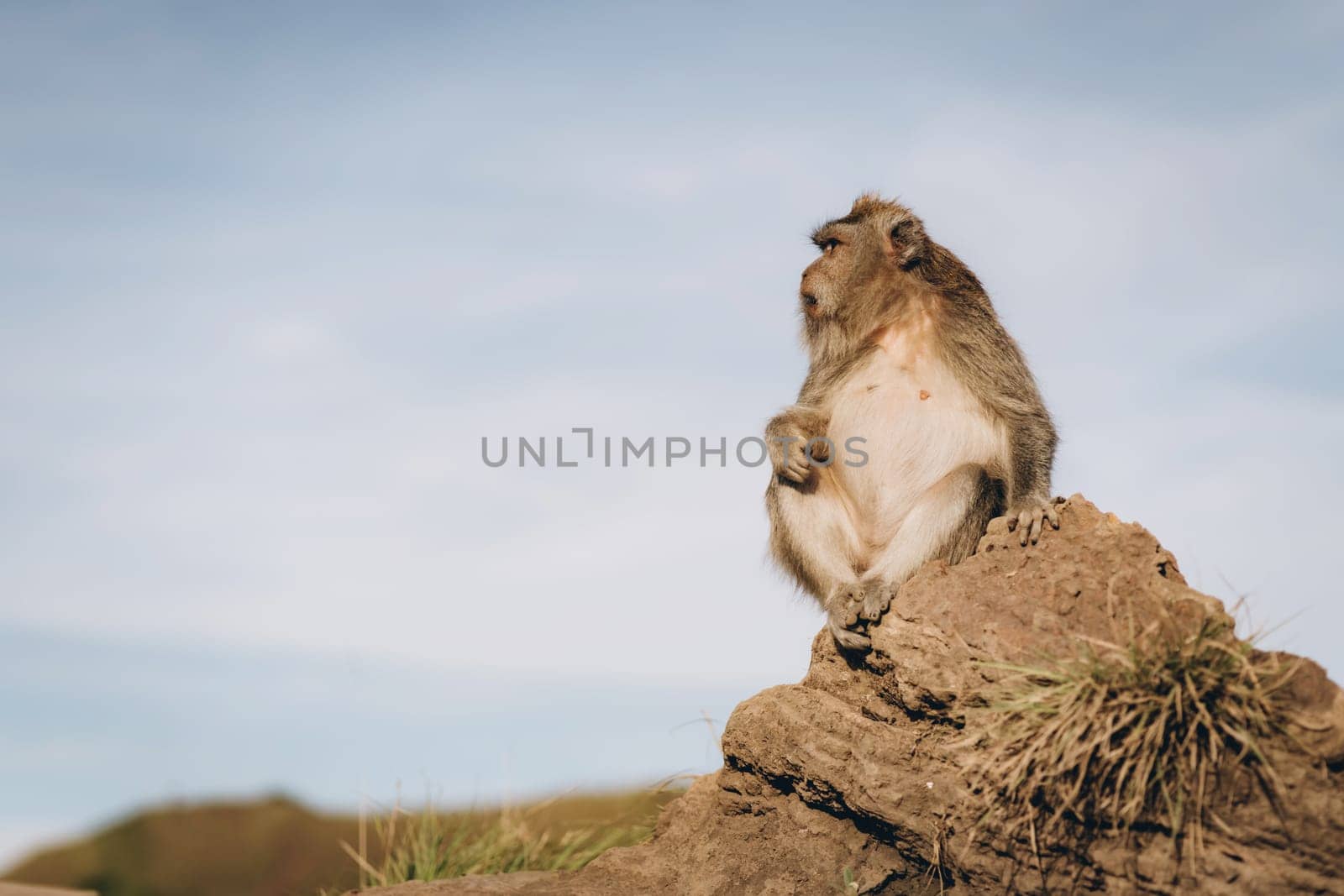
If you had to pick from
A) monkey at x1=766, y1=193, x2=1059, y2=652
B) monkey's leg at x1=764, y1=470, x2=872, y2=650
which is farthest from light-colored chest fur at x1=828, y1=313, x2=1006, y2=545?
monkey's leg at x1=764, y1=470, x2=872, y2=650

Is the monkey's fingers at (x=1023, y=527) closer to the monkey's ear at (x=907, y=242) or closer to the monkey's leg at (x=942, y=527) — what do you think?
the monkey's leg at (x=942, y=527)

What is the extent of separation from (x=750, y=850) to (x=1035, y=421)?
3.02 m

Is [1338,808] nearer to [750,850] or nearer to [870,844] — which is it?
[870,844]

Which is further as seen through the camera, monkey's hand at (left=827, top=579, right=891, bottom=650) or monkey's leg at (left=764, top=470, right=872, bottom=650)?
monkey's leg at (left=764, top=470, right=872, bottom=650)

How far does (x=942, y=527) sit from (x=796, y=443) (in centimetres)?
108

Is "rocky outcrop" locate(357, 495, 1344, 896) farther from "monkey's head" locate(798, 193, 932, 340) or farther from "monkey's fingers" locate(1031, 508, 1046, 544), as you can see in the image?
"monkey's head" locate(798, 193, 932, 340)

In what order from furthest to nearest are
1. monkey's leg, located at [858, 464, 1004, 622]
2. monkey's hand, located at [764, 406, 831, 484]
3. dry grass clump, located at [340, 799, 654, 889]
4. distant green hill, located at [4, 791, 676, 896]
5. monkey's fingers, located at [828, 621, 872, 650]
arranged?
distant green hill, located at [4, 791, 676, 896] < dry grass clump, located at [340, 799, 654, 889] < monkey's hand, located at [764, 406, 831, 484] < monkey's leg, located at [858, 464, 1004, 622] < monkey's fingers, located at [828, 621, 872, 650]

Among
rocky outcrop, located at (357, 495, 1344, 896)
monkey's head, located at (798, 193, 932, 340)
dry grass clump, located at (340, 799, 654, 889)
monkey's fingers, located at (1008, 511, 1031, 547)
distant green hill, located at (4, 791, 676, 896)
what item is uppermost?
monkey's head, located at (798, 193, 932, 340)

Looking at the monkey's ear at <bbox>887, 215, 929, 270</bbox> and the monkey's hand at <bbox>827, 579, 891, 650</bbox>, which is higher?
the monkey's ear at <bbox>887, 215, 929, 270</bbox>

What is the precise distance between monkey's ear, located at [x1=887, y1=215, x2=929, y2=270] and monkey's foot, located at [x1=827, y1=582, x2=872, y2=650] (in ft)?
7.24

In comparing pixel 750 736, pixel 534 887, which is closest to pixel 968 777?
pixel 750 736

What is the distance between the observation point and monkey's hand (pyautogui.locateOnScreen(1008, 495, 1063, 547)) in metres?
5.80

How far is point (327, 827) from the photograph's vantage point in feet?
36.5

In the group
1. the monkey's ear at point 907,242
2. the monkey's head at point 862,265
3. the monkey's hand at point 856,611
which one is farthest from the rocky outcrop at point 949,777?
the monkey's ear at point 907,242
